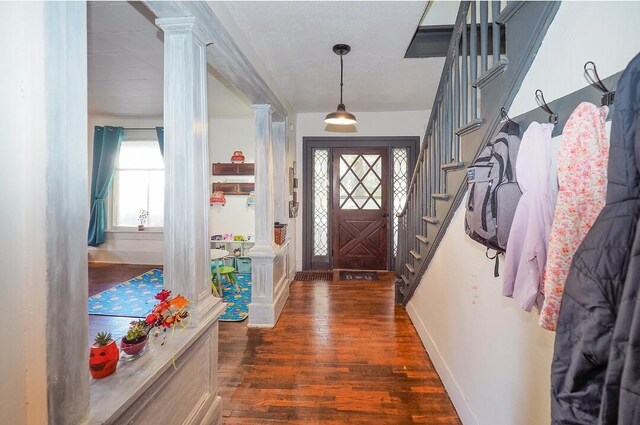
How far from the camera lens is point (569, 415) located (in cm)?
70

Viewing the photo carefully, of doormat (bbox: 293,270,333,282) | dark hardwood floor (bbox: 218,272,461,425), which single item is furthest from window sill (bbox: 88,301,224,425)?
doormat (bbox: 293,270,333,282)

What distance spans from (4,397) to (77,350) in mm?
184

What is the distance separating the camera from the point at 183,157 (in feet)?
5.14

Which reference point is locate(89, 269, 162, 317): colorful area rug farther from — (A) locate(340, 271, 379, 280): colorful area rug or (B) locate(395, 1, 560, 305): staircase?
(B) locate(395, 1, 560, 305): staircase

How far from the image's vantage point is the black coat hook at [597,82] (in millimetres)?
848

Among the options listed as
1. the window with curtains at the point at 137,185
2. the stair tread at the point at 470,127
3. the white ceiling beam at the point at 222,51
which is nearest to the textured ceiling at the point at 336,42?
the white ceiling beam at the point at 222,51

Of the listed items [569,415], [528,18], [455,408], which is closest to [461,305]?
[455,408]

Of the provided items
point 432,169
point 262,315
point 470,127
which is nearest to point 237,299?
point 262,315

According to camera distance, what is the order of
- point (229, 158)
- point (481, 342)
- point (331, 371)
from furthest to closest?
point (229, 158), point (331, 371), point (481, 342)

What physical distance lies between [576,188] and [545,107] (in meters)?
0.44

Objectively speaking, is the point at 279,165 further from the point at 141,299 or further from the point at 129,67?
the point at 141,299

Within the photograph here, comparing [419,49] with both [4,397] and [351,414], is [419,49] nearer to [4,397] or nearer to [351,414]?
[351,414]

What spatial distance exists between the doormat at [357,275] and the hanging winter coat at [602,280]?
4.26 meters

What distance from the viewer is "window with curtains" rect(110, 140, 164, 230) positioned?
5.67 meters
